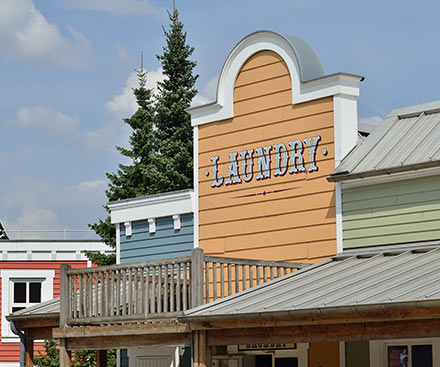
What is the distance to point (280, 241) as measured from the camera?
56.9 feet

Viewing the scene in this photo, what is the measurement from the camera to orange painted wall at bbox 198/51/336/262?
16.8m

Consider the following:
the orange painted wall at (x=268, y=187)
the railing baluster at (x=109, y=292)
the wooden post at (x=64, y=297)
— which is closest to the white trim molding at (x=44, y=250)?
the orange painted wall at (x=268, y=187)

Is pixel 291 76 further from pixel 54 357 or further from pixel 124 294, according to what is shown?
pixel 54 357

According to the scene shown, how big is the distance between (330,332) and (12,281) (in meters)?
16.8

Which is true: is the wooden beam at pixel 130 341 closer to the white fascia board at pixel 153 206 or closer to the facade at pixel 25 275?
the white fascia board at pixel 153 206

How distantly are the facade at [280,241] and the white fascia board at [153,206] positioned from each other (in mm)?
35

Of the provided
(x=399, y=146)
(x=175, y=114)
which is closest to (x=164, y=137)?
(x=175, y=114)

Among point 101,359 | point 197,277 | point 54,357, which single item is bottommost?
point 54,357

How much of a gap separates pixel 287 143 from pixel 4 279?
1308cm

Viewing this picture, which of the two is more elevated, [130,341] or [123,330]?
[123,330]

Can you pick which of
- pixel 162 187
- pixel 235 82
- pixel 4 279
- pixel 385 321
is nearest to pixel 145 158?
pixel 162 187

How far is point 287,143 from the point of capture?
17438 millimetres

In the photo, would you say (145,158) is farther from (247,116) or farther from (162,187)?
(247,116)

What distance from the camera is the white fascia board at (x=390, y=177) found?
15031mm
